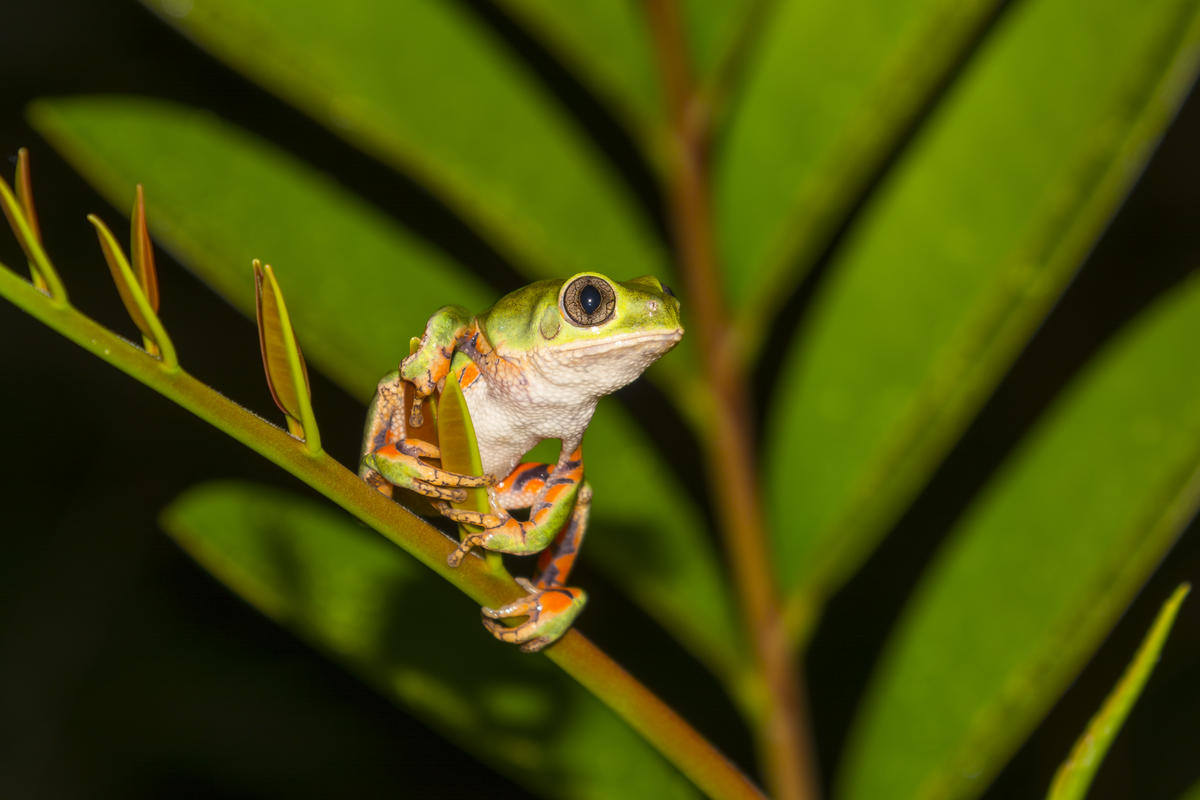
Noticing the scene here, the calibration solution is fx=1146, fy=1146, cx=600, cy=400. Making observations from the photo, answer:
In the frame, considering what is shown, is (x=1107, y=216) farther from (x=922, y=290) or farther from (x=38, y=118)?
(x=38, y=118)

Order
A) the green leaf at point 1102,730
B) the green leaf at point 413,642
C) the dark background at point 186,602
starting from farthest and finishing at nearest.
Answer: the dark background at point 186,602, the green leaf at point 413,642, the green leaf at point 1102,730

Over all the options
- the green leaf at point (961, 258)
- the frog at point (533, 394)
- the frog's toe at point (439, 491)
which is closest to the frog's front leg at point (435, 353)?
the frog at point (533, 394)

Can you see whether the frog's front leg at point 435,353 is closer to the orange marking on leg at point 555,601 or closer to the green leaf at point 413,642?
the orange marking on leg at point 555,601

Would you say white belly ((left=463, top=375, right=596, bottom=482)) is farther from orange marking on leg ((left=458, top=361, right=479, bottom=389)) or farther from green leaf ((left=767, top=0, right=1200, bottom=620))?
green leaf ((left=767, top=0, right=1200, bottom=620))

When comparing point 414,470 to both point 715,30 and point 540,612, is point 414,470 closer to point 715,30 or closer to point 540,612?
point 540,612

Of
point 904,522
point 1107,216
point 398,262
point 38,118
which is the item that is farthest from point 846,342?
point 904,522

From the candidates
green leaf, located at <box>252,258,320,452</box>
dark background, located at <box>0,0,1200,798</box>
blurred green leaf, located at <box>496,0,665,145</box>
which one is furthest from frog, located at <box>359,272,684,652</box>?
dark background, located at <box>0,0,1200,798</box>

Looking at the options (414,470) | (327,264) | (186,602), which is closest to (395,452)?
(414,470)
